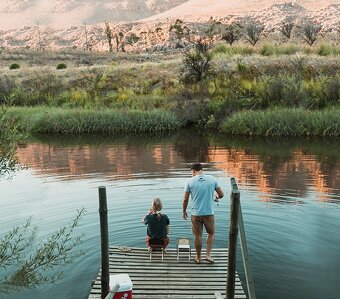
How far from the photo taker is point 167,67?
202 feet

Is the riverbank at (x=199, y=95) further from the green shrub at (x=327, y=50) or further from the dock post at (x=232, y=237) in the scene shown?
the dock post at (x=232, y=237)

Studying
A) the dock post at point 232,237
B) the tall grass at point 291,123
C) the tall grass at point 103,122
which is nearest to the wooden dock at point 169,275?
the dock post at point 232,237

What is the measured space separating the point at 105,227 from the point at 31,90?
48.9m

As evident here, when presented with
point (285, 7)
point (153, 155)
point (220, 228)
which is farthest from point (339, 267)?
point (285, 7)

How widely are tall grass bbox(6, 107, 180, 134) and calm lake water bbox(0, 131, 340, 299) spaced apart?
2.78 meters

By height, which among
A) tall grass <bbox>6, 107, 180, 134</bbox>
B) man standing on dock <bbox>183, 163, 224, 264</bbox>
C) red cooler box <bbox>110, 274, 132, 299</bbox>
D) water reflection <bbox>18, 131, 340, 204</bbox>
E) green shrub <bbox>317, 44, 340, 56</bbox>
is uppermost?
green shrub <bbox>317, 44, 340, 56</bbox>

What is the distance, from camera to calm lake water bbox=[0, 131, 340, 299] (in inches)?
526

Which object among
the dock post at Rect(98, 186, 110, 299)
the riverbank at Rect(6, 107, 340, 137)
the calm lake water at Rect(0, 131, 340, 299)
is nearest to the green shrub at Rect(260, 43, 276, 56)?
the riverbank at Rect(6, 107, 340, 137)

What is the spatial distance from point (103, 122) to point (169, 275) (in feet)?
98.2

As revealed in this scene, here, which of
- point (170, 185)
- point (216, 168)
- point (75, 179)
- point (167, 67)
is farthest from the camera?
point (167, 67)

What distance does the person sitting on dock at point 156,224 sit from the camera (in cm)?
1262

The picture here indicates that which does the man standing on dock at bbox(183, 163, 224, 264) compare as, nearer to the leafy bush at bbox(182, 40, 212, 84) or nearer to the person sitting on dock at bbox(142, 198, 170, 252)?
the person sitting on dock at bbox(142, 198, 170, 252)

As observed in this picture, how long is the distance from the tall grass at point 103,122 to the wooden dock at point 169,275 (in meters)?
27.4

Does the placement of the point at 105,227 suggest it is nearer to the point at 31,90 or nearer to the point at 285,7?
the point at 31,90
